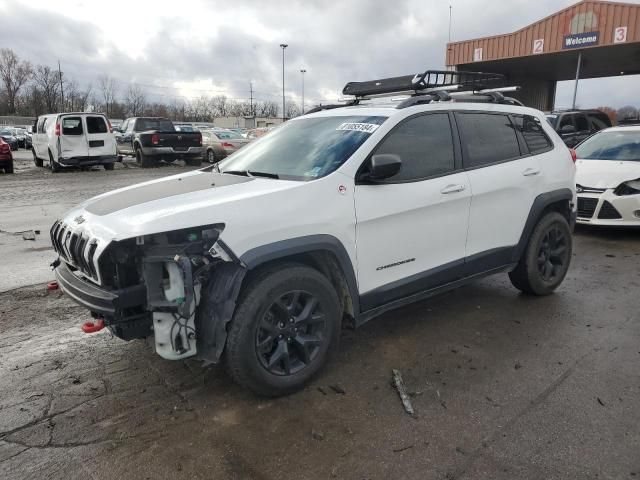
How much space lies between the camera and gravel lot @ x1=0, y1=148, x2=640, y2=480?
259cm

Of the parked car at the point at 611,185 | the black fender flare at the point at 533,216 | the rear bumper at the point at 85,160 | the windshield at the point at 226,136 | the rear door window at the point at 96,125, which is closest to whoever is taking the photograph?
the black fender flare at the point at 533,216

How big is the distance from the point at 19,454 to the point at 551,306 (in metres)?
4.43

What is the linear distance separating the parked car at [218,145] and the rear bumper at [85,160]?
4.85 meters

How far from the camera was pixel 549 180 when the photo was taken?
4.82 metres

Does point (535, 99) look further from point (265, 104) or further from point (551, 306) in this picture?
point (265, 104)

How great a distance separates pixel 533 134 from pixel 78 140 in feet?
54.7

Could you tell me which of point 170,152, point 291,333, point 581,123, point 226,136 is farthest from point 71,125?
point 291,333

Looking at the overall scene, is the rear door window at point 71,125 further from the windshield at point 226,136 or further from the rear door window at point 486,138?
the rear door window at point 486,138

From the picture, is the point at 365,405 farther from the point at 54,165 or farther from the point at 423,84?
the point at 54,165

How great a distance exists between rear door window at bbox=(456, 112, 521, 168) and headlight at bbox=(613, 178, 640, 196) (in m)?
3.74

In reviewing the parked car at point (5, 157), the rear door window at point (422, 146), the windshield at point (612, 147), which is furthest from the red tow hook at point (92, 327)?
the parked car at point (5, 157)

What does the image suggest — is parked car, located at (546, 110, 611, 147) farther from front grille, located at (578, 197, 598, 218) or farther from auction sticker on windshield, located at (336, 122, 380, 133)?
auction sticker on windshield, located at (336, 122, 380, 133)

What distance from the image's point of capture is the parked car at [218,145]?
855 inches

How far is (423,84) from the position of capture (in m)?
4.55
